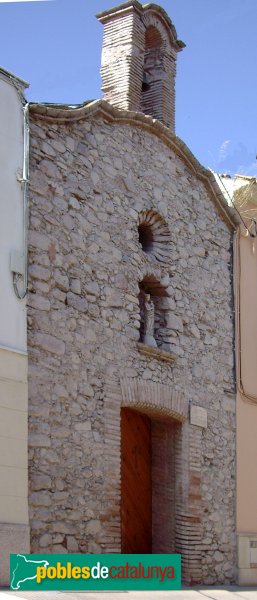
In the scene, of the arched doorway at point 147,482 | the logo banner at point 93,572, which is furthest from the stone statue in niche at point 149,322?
the logo banner at point 93,572

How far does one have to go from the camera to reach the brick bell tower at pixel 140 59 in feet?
42.2

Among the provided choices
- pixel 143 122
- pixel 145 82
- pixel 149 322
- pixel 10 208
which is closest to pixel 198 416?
pixel 149 322

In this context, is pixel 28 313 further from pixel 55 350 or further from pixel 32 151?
pixel 32 151

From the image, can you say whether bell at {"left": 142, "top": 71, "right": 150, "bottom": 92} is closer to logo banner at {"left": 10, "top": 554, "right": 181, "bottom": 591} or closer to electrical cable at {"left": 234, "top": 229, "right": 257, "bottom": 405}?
electrical cable at {"left": 234, "top": 229, "right": 257, "bottom": 405}

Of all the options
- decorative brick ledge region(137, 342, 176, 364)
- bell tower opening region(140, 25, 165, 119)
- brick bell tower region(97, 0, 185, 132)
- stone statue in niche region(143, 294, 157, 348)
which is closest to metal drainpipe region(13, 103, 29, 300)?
decorative brick ledge region(137, 342, 176, 364)

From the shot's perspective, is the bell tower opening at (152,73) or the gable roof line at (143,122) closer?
the gable roof line at (143,122)

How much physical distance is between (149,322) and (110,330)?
98 centimetres

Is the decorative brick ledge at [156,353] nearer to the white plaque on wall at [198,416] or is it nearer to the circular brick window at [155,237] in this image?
the white plaque on wall at [198,416]

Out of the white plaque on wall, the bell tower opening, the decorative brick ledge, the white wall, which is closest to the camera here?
the white wall

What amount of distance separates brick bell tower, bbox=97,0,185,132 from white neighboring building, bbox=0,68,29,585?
2812 millimetres

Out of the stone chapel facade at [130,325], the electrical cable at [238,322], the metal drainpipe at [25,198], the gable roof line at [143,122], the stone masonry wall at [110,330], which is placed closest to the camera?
the metal drainpipe at [25,198]

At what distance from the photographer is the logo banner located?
884 cm

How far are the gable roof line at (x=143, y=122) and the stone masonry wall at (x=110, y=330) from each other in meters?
0.09

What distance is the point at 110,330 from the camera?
11.2 m
